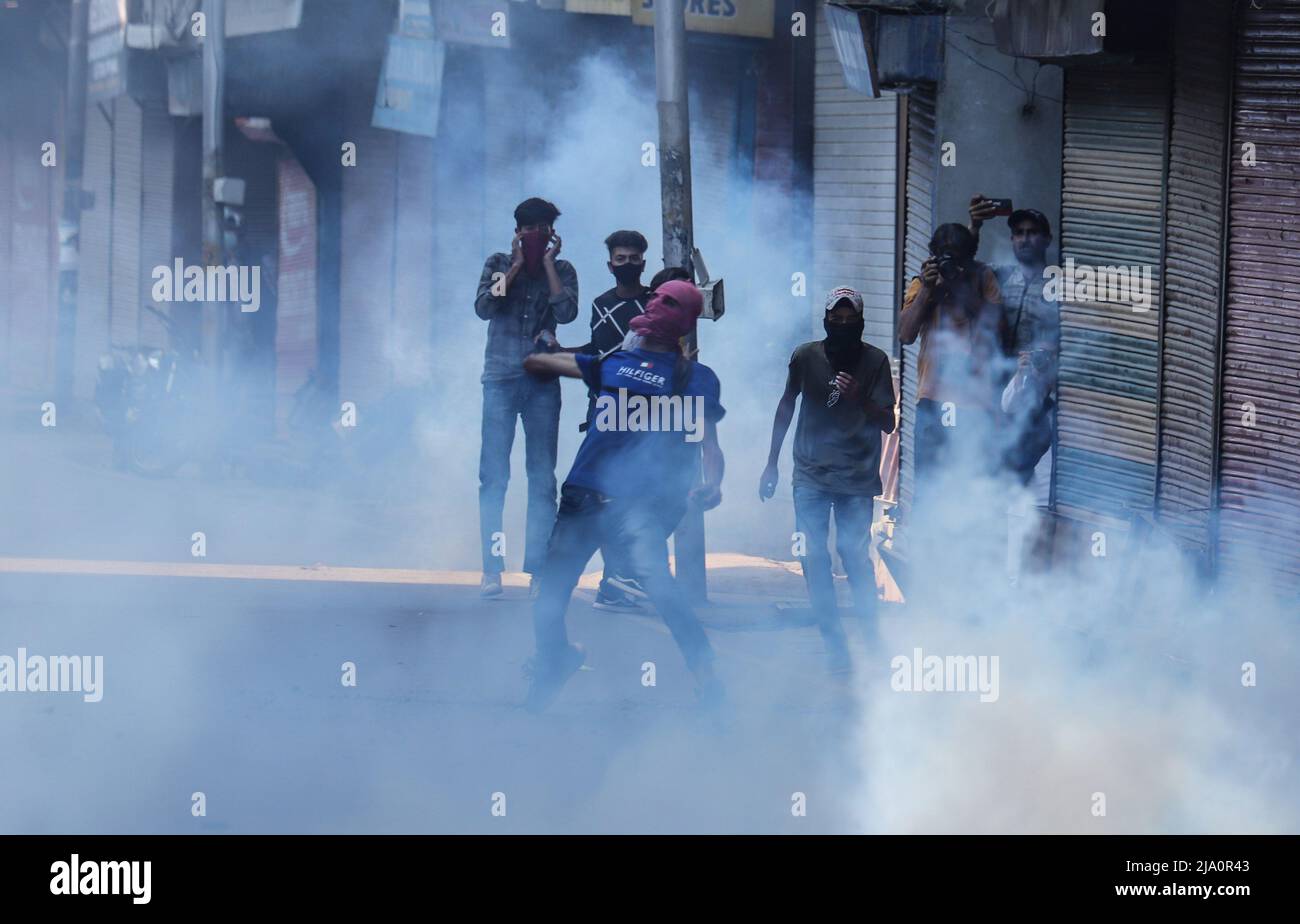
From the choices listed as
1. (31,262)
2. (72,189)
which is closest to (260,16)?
(72,189)

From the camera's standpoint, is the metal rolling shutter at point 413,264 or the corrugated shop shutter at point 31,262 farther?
the corrugated shop shutter at point 31,262

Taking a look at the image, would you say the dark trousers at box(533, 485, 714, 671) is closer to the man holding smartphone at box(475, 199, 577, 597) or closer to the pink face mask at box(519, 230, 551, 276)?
the man holding smartphone at box(475, 199, 577, 597)

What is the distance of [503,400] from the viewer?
360 inches

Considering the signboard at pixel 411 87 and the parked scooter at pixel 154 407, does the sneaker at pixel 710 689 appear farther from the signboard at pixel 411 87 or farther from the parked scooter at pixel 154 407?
the signboard at pixel 411 87

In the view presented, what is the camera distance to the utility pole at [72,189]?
19969 mm

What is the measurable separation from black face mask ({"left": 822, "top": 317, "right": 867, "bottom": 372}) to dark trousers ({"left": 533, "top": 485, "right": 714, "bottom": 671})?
1292 mm

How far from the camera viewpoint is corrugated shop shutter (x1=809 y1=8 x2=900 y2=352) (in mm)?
13555

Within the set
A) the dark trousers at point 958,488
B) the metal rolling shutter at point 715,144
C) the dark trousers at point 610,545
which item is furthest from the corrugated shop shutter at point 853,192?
the dark trousers at point 610,545

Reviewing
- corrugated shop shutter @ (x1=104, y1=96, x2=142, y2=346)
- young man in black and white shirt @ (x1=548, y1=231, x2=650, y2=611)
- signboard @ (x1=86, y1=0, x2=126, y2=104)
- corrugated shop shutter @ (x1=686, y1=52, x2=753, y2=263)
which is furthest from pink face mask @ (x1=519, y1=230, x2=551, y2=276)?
corrugated shop shutter @ (x1=104, y1=96, x2=142, y2=346)

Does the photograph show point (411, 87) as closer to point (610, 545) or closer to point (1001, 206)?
point (1001, 206)

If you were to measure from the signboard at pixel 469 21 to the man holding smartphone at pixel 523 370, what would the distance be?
666cm

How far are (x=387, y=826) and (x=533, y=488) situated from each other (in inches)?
137

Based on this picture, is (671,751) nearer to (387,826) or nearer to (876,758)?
(876,758)
